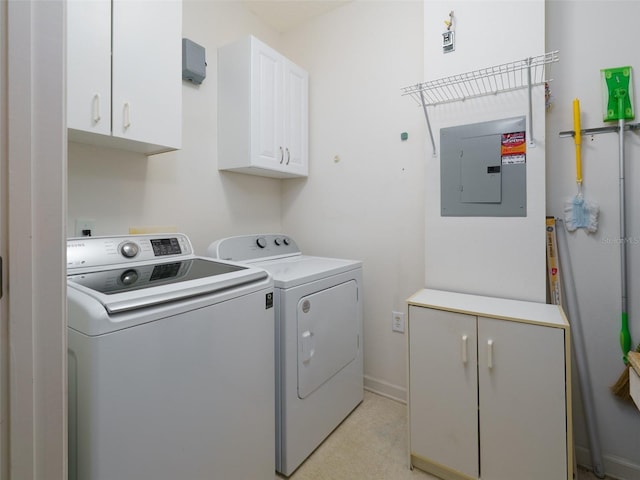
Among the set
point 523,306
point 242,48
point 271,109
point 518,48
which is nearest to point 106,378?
point 523,306

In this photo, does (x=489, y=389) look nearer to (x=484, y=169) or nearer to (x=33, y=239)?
(x=484, y=169)

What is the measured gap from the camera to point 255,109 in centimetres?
199

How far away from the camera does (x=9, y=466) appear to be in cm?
55

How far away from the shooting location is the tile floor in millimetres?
1548

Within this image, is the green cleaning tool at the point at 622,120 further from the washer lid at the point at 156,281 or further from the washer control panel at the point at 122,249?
the washer control panel at the point at 122,249

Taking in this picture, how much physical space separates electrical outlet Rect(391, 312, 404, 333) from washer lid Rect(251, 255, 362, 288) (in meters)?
0.45

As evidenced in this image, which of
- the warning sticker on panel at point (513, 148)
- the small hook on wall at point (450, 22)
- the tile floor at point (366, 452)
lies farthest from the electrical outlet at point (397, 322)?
the small hook on wall at point (450, 22)

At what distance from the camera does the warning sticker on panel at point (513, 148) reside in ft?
5.13

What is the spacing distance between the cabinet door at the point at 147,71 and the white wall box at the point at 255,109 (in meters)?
0.50

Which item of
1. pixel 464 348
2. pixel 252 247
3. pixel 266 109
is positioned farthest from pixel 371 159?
pixel 464 348

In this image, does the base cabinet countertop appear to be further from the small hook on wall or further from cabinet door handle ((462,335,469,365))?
the small hook on wall

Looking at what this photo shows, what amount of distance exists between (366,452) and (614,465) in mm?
1189

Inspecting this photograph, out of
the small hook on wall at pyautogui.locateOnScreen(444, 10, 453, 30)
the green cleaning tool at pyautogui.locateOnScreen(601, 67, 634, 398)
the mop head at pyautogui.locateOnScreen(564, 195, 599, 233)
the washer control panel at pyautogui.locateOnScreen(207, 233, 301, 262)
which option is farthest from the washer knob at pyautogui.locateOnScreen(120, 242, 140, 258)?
the green cleaning tool at pyautogui.locateOnScreen(601, 67, 634, 398)

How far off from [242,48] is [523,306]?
7.17 feet
